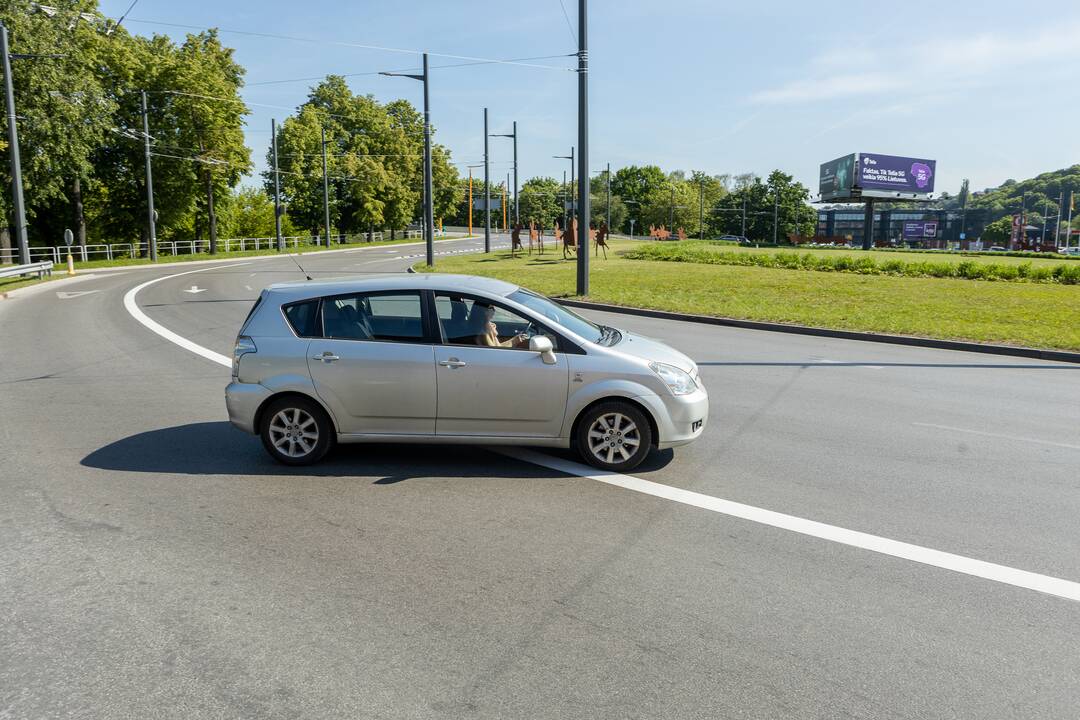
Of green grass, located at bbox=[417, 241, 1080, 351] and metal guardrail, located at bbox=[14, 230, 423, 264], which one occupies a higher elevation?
metal guardrail, located at bbox=[14, 230, 423, 264]

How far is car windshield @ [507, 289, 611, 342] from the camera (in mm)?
6918

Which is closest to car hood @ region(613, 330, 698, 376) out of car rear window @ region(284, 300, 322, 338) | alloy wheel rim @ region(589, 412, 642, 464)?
A: alloy wheel rim @ region(589, 412, 642, 464)

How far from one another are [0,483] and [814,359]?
1094 centimetres

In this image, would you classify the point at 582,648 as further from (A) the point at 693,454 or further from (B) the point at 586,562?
(A) the point at 693,454

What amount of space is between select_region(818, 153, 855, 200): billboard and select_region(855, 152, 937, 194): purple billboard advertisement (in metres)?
1.02

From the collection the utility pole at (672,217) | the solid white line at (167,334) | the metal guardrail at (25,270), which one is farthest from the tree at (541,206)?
the solid white line at (167,334)

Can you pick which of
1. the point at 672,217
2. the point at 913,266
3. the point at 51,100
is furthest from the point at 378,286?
the point at 672,217

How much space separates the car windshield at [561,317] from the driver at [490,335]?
29 cm

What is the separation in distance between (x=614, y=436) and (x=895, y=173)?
85.5 m

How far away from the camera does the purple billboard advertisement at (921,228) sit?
16200 centimetres

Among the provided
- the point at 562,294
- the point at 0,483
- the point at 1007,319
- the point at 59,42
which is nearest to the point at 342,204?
the point at 59,42

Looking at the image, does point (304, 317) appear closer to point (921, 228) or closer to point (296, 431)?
point (296, 431)

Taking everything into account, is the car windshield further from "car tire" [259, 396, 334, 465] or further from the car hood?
"car tire" [259, 396, 334, 465]

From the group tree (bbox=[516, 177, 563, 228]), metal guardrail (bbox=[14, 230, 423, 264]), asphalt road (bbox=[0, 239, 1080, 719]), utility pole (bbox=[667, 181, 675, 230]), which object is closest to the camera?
asphalt road (bbox=[0, 239, 1080, 719])
